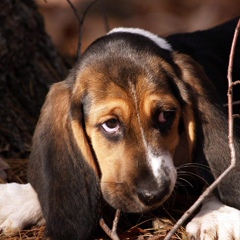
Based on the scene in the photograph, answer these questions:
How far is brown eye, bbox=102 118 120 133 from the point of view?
5.02 meters

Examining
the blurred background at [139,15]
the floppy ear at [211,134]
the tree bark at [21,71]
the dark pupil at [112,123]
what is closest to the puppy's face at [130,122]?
the dark pupil at [112,123]

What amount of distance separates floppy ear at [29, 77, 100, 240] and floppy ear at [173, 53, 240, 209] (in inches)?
28.7

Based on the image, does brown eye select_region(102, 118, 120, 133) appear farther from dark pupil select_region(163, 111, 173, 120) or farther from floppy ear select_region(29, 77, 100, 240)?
dark pupil select_region(163, 111, 173, 120)

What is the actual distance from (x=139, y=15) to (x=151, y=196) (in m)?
8.02

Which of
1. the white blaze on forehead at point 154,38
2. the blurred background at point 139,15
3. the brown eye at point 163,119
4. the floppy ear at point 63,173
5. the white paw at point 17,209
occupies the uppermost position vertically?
the white blaze on forehead at point 154,38

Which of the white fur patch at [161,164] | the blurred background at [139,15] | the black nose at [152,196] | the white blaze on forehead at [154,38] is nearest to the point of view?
the black nose at [152,196]

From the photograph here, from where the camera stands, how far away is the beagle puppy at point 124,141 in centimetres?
488

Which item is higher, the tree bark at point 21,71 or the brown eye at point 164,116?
the brown eye at point 164,116

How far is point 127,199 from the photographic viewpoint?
4836mm

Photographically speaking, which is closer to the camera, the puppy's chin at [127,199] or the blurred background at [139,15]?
the puppy's chin at [127,199]

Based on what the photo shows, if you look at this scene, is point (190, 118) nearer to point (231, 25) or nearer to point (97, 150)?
point (97, 150)

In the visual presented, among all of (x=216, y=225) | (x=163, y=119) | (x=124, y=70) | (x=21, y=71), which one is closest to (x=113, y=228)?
(x=216, y=225)

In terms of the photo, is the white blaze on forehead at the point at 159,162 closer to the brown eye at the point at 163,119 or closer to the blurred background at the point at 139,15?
the brown eye at the point at 163,119

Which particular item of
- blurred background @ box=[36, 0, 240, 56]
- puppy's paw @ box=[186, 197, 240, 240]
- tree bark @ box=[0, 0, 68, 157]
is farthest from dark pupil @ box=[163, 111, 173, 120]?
blurred background @ box=[36, 0, 240, 56]
